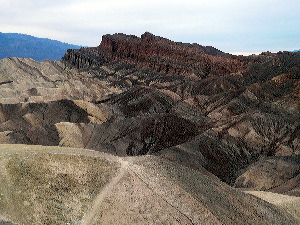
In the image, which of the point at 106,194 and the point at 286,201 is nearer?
the point at 106,194

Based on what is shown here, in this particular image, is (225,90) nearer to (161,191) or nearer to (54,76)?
(54,76)

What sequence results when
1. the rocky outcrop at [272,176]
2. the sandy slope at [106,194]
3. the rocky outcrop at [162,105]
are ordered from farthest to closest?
the rocky outcrop at [162,105] < the rocky outcrop at [272,176] < the sandy slope at [106,194]

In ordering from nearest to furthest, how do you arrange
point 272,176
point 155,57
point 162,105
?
1. point 272,176
2. point 162,105
3. point 155,57

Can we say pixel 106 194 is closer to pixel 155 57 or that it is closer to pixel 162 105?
pixel 162 105

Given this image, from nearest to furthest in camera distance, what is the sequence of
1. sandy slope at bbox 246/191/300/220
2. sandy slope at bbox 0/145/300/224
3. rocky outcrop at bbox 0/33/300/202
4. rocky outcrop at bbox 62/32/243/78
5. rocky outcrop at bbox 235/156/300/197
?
A: sandy slope at bbox 0/145/300/224, sandy slope at bbox 246/191/300/220, rocky outcrop at bbox 235/156/300/197, rocky outcrop at bbox 0/33/300/202, rocky outcrop at bbox 62/32/243/78

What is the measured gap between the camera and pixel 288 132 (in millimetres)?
55781

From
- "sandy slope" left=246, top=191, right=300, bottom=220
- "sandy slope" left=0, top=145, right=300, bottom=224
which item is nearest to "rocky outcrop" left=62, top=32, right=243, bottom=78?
"sandy slope" left=246, top=191, right=300, bottom=220

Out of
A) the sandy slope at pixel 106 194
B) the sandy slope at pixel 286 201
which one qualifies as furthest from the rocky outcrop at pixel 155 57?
the sandy slope at pixel 106 194

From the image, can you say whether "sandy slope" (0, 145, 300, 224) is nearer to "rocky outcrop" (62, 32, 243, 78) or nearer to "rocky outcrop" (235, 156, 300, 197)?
"rocky outcrop" (235, 156, 300, 197)

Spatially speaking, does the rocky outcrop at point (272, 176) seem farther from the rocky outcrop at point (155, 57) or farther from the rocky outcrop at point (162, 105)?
the rocky outcrop at point (155, 57)

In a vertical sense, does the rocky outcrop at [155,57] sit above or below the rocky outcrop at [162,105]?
above

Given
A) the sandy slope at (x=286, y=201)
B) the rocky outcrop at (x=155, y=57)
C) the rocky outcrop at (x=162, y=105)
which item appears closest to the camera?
the sandy slope at (x=286, y=201)

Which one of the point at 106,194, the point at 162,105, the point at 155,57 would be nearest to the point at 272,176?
the point at 106,194

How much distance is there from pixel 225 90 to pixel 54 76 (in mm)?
58317
